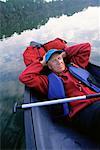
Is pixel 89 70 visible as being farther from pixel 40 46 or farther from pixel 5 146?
pixel 5 146

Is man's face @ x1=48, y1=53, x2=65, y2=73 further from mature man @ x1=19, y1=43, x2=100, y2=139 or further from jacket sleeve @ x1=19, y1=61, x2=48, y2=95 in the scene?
jacket sleeve @ x1=19, y1=61, x2=48, y2=95

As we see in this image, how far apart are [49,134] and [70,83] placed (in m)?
0.50

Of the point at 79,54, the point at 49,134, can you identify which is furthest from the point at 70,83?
the point at 79,54

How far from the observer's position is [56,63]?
2.92 m

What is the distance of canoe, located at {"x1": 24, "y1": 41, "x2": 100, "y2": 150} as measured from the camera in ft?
7.45

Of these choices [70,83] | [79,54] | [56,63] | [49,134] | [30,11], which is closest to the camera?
[49,134]

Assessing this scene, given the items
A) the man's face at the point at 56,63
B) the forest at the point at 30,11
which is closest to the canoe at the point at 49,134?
the man's face at the point at 56,63

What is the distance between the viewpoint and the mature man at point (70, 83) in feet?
8.08

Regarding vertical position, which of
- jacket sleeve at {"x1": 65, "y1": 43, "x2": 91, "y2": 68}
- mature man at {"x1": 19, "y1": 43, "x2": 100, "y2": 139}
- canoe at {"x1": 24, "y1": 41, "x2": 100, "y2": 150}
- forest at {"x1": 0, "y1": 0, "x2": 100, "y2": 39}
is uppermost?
forest at {"x1": 0, "y1": 0, "x2": 100, "y2": 39}

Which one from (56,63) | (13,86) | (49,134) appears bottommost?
(49,134)

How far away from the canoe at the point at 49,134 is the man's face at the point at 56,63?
360 millimetres

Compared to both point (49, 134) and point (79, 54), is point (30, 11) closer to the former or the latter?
point (79, 54)

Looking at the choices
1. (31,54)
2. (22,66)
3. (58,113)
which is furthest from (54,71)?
(22,66)

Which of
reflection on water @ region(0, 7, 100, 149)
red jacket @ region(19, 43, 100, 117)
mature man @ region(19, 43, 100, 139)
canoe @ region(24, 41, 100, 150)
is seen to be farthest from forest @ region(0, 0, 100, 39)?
canoe @ region(24, 41, 100, 150)
